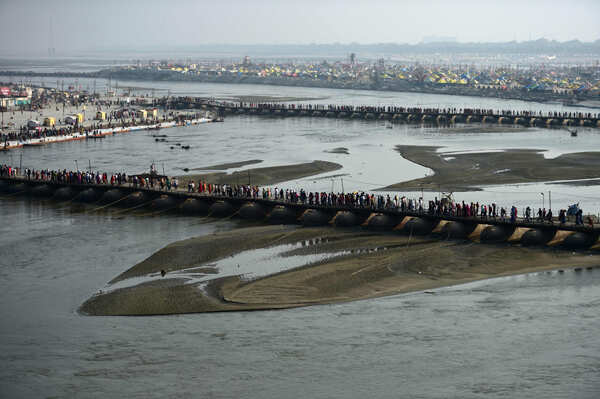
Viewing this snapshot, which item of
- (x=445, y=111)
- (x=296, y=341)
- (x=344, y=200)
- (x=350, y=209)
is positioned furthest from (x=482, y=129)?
(x=296, y=341)

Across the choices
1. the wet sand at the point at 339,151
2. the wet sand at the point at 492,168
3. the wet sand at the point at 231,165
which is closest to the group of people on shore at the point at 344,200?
the wet sand at the point at 492,168

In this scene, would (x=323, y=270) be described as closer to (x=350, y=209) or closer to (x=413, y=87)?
(x=350, y=209)

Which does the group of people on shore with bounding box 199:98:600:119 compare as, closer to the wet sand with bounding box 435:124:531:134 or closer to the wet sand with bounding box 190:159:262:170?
the wet sand with bounding box 435:124:531:134

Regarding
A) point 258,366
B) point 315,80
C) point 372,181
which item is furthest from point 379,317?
point 315,80

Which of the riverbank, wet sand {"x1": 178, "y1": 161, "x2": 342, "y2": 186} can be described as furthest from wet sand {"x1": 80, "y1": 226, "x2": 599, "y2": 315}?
the riverbank

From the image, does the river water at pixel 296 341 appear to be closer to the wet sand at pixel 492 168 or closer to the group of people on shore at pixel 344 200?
the group of people on shore at pixel 344 200
